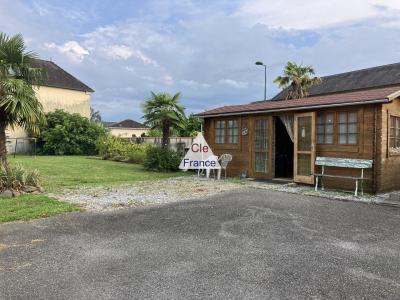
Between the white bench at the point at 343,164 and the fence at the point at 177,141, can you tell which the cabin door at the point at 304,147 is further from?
the fence at the point at 177,141

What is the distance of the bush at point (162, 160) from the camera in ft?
53.2

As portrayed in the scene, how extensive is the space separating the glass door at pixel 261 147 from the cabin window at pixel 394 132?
12.9 ft

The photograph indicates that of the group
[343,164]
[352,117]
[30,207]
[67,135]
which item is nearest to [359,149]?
[343,164]

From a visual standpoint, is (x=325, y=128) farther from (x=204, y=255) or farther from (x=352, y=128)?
(x=204, y=255)

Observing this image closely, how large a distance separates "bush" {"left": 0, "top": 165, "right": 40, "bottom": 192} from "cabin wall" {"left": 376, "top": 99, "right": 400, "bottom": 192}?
30.3ft

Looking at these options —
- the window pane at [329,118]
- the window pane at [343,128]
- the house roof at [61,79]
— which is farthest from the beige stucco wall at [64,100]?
the window pane at [343,128]

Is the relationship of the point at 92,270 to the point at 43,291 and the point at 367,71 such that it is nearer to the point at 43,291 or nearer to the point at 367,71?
the point at 43,291

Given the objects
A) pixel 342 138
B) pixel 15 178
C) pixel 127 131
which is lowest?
pixel 15 178

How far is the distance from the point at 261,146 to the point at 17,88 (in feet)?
26.1

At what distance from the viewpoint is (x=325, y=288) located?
3711mm

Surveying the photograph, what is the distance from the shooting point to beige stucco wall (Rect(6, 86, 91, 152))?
105 ft

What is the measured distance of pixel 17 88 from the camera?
9.12 metres

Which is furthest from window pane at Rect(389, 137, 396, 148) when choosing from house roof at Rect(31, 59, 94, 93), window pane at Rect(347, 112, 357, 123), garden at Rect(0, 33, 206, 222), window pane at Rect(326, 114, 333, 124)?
house roof at Rect(31, 59, 94, 93)

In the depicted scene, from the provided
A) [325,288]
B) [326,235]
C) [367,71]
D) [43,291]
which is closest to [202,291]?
[325,288]
